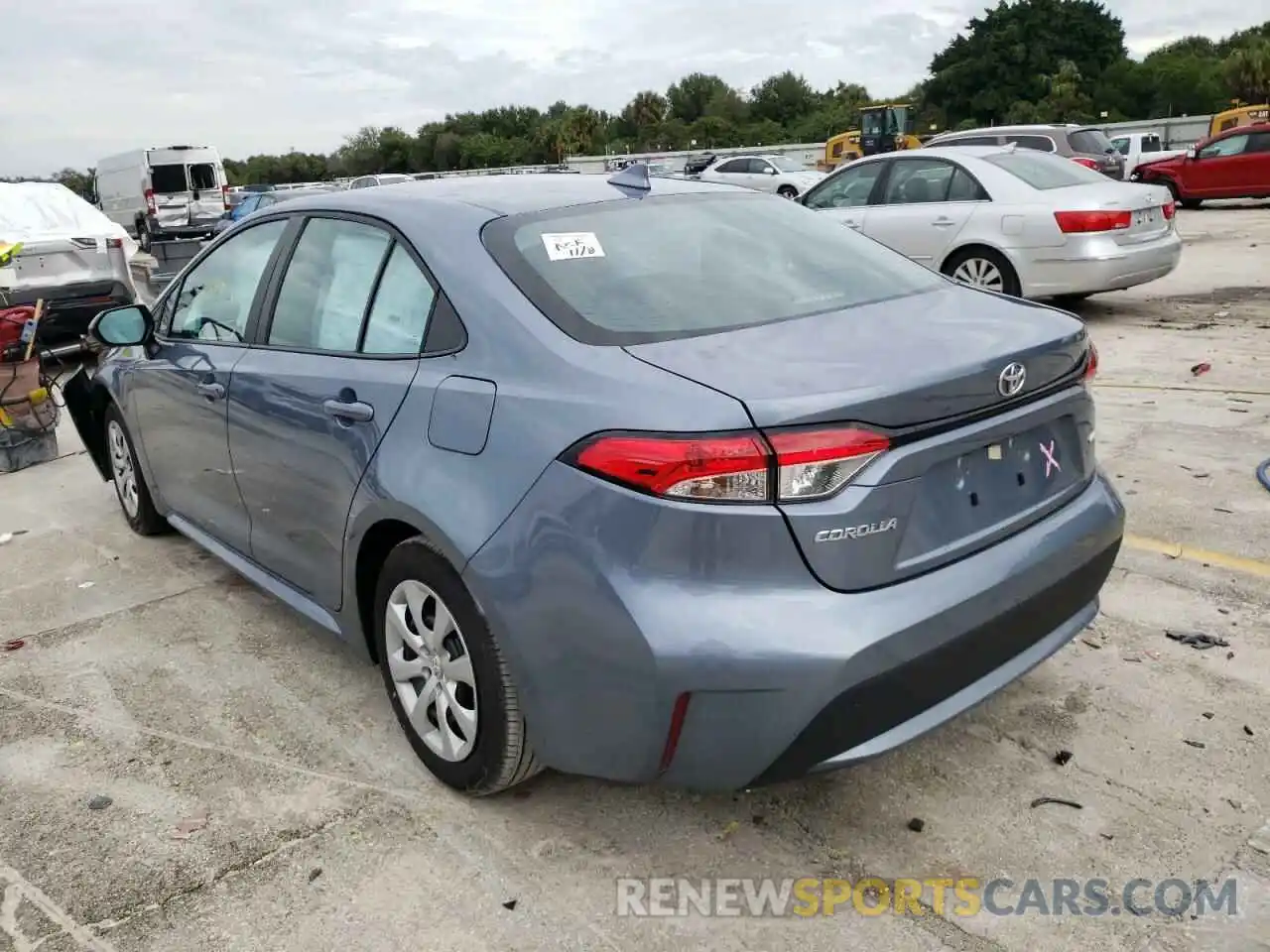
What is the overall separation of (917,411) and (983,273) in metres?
7.33

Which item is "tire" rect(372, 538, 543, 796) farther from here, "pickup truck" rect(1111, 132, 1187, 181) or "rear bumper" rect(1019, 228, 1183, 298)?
"pickup truck" rect(1111, 132, 1187, 181)

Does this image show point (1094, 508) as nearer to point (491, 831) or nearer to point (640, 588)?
point (640, 588)

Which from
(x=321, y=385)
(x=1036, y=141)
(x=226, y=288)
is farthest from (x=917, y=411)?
(x=1036, y=141)

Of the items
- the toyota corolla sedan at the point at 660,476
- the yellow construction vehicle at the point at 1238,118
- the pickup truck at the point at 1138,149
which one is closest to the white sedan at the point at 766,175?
the pickup truck at the point at 1138,149

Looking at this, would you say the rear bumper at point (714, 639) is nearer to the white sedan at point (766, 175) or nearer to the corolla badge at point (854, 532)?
the corolla badge at point (854, 532)

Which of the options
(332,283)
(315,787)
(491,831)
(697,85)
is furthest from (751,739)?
(697,85)

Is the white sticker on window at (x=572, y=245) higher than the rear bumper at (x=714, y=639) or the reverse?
higher

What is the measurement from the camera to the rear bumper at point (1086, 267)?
8.52m

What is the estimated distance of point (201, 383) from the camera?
3.89 meters

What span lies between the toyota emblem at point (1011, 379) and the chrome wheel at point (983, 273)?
6.84 m

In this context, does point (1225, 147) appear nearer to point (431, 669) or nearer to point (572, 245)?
point (572, 245)

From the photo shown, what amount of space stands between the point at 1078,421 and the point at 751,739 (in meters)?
1.30

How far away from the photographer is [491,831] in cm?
278

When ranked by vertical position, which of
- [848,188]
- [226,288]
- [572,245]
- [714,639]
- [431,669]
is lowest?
[431,669]
